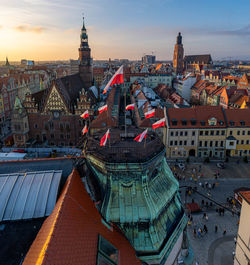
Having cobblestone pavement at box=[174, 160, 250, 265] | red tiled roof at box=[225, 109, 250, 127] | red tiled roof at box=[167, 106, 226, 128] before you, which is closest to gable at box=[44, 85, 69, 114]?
red tiled roof at box=[167, 106, 226, 128]

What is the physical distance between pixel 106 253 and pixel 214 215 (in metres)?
27.6

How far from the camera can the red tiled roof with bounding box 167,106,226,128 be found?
5106cm

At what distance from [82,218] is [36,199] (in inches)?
176

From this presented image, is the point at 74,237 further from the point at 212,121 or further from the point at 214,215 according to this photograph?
the point at 212,121

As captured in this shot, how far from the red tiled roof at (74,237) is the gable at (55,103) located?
51111 millimetres

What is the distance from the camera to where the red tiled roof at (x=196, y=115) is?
51.1 meters

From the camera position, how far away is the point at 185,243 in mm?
15781

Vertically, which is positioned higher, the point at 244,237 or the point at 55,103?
the point at 55,103

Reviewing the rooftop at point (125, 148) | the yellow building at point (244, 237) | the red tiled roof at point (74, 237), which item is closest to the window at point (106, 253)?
the red tiled roof at point (74, 237)

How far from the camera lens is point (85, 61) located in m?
83.8

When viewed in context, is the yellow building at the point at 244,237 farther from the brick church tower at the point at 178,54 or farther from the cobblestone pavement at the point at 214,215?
the brick church tower at the point at 178,54

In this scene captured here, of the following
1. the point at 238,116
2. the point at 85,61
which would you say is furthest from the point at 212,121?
the point at 85,61

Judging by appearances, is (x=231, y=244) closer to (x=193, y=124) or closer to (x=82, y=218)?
(x=82, y=218)

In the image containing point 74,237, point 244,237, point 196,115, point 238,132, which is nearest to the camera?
point 74,237
